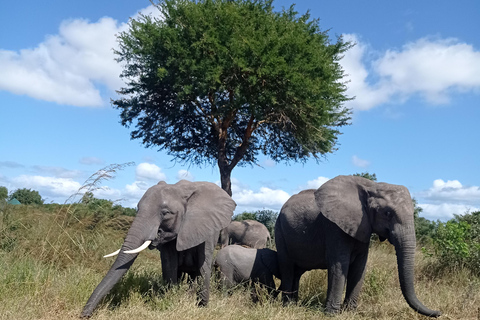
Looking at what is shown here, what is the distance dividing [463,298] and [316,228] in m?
2.67

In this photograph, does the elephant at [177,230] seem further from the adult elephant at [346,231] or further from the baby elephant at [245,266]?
the adult elephant at [346,231]

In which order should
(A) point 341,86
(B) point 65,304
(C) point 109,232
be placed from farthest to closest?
(A) point 341,86 → (C) point 109,232 → (B) point 65,304

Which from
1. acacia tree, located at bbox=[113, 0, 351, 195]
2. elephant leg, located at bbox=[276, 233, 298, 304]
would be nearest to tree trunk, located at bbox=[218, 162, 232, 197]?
acacia tree, located at bbox=[113, 0, 351, 195]

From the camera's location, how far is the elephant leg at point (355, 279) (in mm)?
7941

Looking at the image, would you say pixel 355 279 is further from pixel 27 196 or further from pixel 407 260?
pixel 27 196

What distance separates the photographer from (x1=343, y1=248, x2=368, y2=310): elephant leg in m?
7.94

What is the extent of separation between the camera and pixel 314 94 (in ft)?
66.6

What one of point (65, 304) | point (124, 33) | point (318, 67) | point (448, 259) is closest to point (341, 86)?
point (318, 67)

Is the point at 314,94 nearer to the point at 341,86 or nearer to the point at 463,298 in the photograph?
the point at 341,86

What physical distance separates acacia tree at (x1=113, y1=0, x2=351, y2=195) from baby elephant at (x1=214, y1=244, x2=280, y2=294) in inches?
436

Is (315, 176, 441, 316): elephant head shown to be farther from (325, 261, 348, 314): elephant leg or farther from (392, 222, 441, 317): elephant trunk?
(325, 261, 348, 314): elephant leg

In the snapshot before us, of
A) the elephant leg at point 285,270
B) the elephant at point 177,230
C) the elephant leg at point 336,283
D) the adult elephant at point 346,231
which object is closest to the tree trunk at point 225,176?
the elephant leg at point 285,270

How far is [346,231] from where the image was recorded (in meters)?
7.38

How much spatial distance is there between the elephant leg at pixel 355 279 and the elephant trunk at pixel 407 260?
99 centimetres
